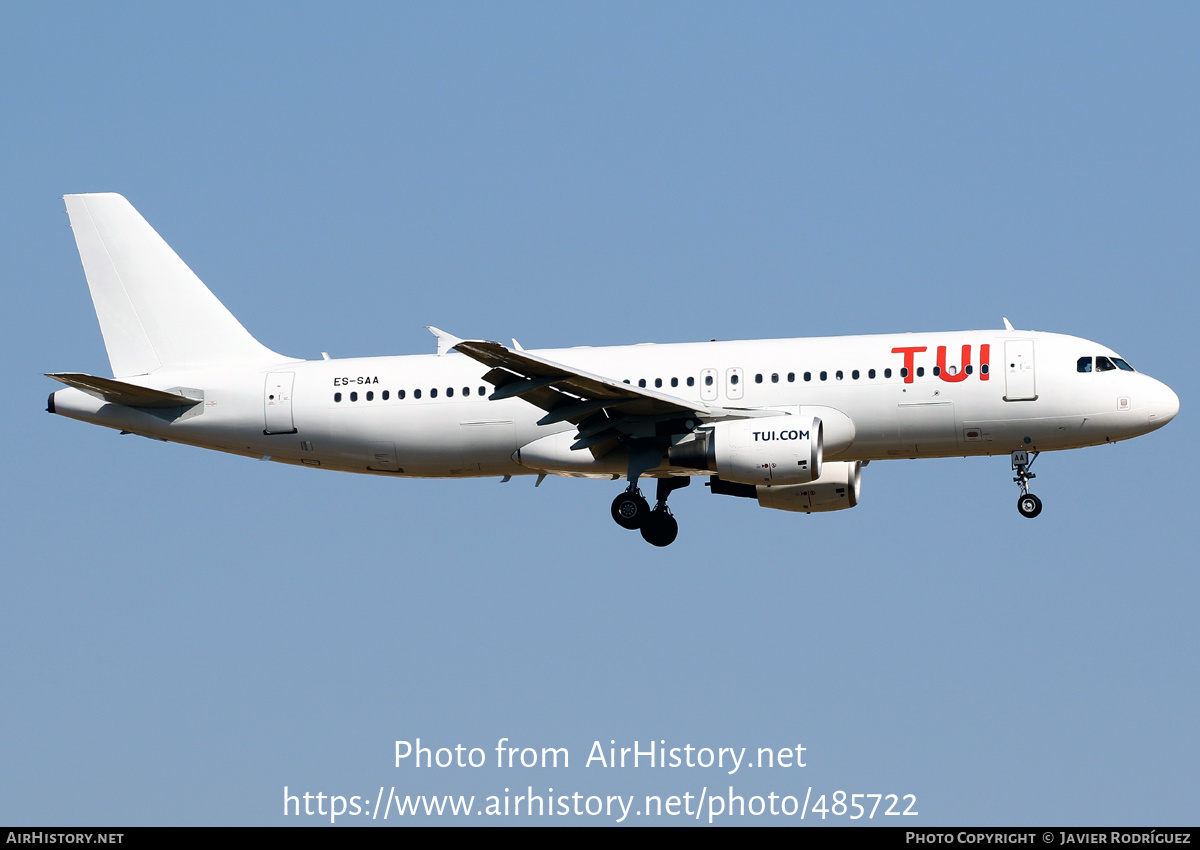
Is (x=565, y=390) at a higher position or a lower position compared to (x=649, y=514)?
higher

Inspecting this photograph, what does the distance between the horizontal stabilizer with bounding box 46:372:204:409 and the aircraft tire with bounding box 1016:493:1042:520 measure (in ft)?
68.2

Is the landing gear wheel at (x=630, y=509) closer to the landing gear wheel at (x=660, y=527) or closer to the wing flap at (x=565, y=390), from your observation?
the landing gear wheel at (x=660, y=527)

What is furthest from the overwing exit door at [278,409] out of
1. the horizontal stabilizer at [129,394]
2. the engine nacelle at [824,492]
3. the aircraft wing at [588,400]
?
the engine nacelle at [824,492]

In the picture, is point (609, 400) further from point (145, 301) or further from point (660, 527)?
point (145, 301)

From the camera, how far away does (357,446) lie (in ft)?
132

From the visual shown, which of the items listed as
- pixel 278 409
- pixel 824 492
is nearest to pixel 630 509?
pixel 824 492

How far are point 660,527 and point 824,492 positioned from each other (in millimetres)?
4816

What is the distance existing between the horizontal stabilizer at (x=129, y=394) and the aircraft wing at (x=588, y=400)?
936 cm

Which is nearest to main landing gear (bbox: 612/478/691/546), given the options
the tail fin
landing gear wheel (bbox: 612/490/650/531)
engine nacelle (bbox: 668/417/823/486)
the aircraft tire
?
landing gear wheel (bbox: 612/490/650/531)

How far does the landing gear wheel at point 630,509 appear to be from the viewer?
130ft

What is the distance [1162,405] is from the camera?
37156mm

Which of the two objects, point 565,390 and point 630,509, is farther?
point 630,509

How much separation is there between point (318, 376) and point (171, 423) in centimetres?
398

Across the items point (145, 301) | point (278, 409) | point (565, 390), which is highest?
point (145, 301)
